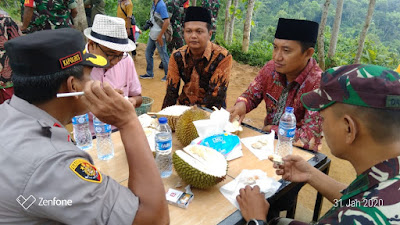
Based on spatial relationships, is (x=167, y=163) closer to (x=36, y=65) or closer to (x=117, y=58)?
(x=36, y=65)

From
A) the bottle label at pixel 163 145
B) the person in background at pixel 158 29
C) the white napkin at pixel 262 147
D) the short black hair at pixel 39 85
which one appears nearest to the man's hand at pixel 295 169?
the white napkin at pixel 262 147

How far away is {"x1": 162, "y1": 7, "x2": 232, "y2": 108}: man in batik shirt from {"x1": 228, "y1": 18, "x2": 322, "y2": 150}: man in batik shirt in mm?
507

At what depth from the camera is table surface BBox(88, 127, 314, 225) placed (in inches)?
52.9

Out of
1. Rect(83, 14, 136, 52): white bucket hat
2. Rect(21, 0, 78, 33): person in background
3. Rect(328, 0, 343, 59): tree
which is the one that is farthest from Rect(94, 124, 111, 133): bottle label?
Rect(328, 0, 343, 59): tree

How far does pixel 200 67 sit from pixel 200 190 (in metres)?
1.93

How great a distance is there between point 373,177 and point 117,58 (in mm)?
2229

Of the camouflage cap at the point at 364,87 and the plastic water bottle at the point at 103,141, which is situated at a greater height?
the camouflage cap at the point at 364,87

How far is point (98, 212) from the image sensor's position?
3.22 ft

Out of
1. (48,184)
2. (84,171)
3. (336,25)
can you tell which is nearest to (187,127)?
(84,171)

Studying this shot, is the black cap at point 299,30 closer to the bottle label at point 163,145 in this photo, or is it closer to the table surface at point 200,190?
the table surface at point 200,190

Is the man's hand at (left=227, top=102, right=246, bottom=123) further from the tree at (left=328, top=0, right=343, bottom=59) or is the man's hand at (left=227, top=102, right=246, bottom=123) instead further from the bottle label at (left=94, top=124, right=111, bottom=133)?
the tree at (left=328, top=0, right=343, bottom=59)
